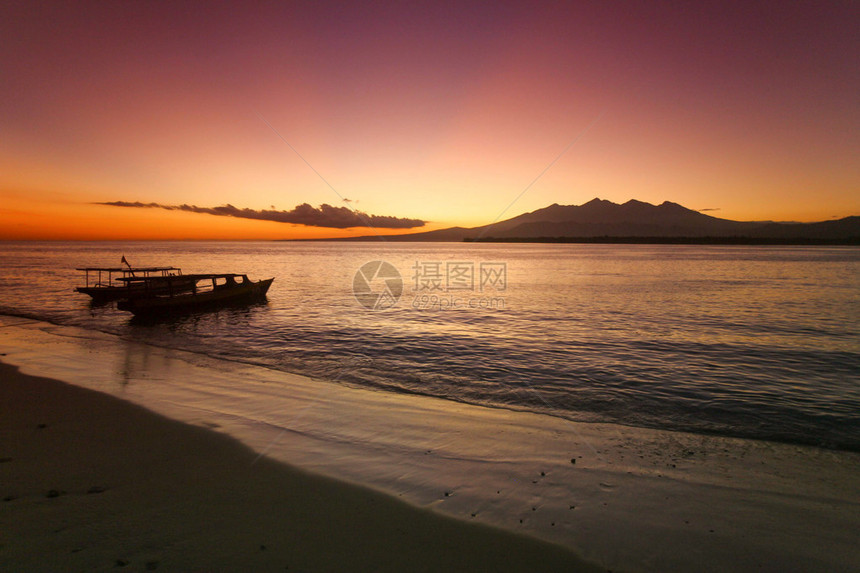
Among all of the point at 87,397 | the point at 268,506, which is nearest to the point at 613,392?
the point at 268,506

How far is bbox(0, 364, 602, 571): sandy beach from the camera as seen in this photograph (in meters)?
4.85

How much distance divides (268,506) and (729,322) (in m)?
30.3

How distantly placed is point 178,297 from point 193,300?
1265 mm

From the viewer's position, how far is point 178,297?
30.0 meters

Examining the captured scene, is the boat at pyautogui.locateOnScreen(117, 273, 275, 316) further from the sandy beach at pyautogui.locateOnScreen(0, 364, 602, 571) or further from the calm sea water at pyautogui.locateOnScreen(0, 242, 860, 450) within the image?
the sandy beach at pyautogui.locateOnScreen(0, 364, 602, 571)

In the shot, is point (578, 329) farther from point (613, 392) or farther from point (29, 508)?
point (29, 508)

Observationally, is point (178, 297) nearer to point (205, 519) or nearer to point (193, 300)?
point (193, 300)

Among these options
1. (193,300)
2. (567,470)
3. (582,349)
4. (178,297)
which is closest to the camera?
(567,470)

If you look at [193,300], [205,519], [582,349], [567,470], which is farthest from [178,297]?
[567,470]

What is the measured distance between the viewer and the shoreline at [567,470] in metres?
5.56

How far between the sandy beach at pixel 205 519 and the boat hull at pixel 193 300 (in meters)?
23.2

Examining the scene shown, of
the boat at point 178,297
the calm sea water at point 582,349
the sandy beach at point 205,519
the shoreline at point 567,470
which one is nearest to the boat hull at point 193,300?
the boat at point 178,297

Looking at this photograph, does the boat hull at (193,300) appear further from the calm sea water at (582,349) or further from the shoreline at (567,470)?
the shoreline at (567,470)

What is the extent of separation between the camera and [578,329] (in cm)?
2416
